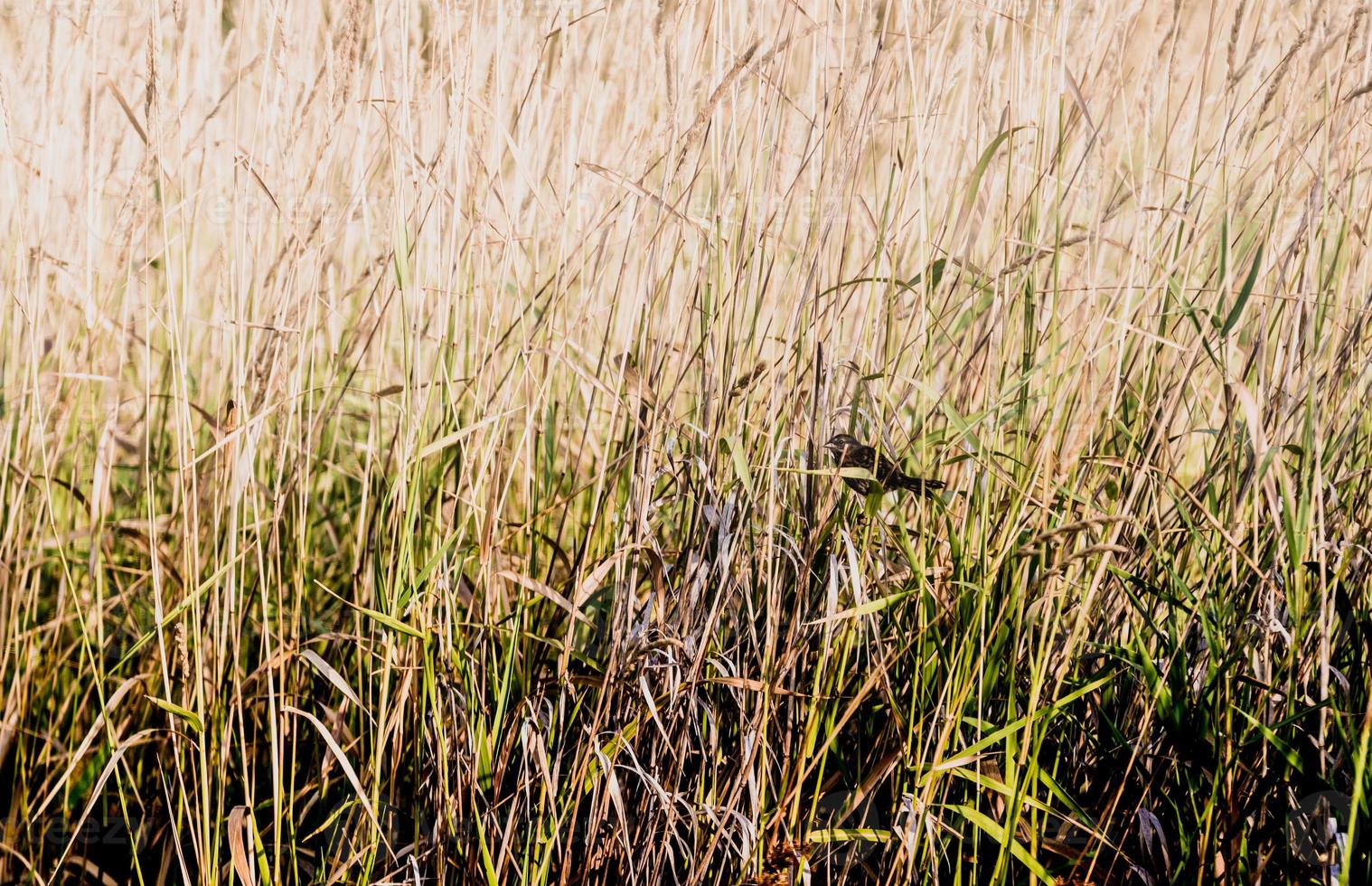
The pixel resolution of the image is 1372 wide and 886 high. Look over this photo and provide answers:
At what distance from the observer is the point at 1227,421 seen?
3.27ft

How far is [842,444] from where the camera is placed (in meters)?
1.00

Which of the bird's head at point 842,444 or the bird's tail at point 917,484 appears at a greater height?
the bird's head at point 842,444

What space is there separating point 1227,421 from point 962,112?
479 mm

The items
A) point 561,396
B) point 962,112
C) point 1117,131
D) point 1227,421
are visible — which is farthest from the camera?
point 561,396

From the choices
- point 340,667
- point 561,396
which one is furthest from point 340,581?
point 561,396

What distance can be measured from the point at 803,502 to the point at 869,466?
92mm

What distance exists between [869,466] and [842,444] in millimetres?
41

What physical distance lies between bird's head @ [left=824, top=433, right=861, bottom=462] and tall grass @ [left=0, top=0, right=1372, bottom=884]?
0.09 feet

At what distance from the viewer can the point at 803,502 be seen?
108cm

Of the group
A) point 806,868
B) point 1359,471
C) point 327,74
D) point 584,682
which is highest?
point 327,74

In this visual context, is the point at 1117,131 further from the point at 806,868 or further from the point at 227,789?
the point at 227,789

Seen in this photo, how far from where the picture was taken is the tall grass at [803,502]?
101 cm

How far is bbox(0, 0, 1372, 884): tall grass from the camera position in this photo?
39.8 inches

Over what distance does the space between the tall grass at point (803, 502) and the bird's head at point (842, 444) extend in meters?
0.03
